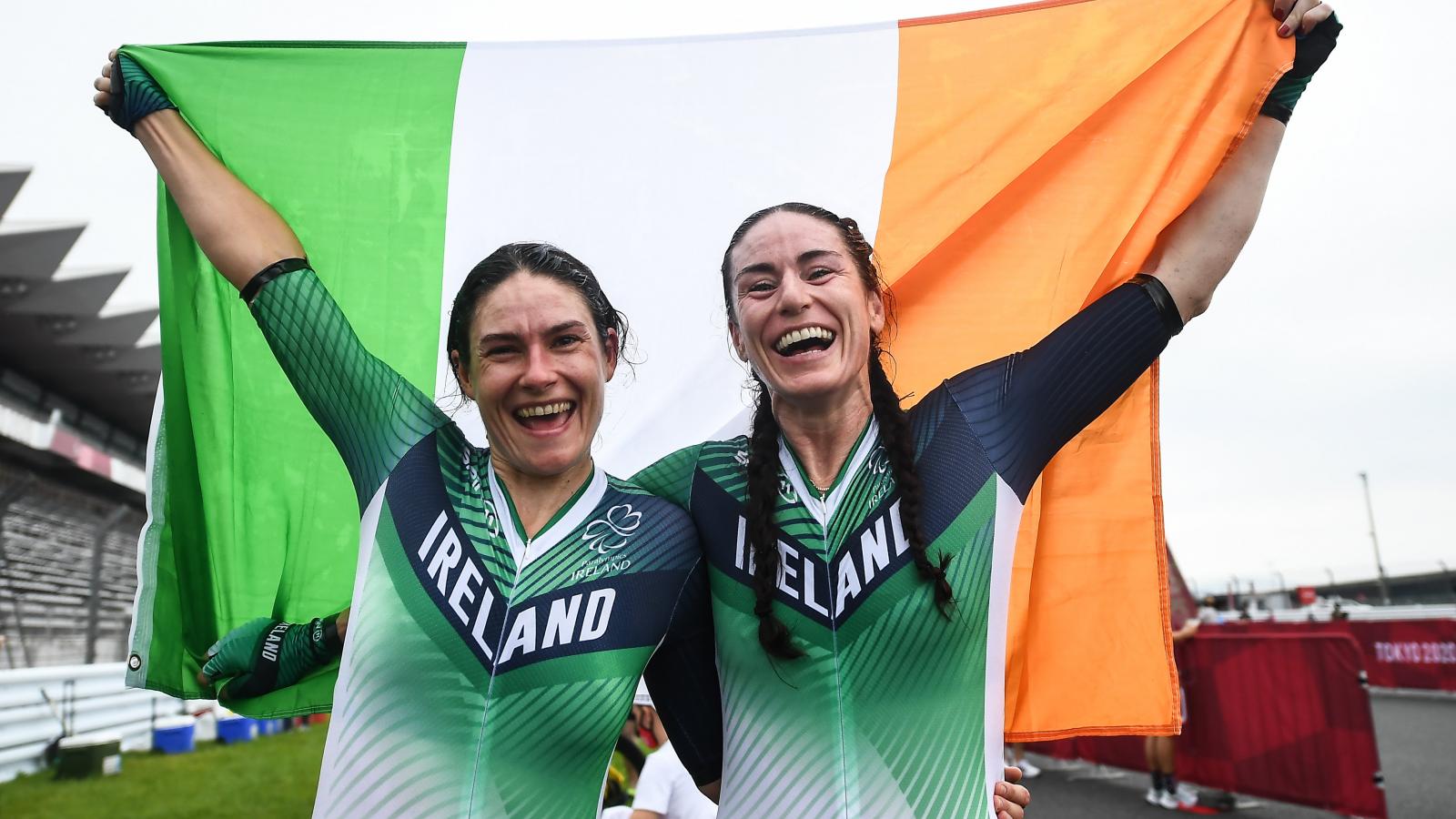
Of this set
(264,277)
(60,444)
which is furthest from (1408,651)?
(60,444)

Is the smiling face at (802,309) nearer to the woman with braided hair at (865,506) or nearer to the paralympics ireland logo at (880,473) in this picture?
the woman with braided hair at (865,506)

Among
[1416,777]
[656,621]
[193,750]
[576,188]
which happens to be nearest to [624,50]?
[576,188]

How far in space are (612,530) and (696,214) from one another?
996 millimetres

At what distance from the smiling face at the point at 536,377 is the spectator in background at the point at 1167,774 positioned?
7.65 m

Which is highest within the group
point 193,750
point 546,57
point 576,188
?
point 546,57

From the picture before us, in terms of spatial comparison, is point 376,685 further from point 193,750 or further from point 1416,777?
point 193,750

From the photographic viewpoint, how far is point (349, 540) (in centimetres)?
253

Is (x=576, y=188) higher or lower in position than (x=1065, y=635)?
higher

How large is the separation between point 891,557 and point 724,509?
38 centimetres

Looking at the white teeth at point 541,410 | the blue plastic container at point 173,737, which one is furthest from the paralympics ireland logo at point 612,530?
the blue plastic container at point 173,737

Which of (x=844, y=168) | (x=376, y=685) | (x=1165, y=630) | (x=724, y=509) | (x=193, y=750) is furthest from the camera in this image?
(x=193, y=750)

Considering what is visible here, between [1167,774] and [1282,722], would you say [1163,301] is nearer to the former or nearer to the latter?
[1282,722]

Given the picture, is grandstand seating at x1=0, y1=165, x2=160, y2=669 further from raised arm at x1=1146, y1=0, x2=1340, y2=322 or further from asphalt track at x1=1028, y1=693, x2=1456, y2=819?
raised arm at x1=1146, y1=0, x2=1340, y2=322

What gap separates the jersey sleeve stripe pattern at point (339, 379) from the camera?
2.10 m
